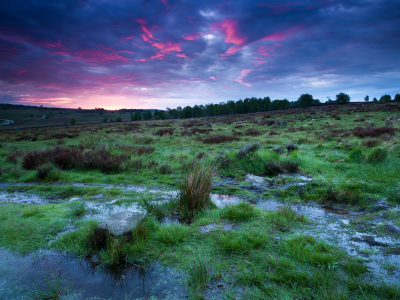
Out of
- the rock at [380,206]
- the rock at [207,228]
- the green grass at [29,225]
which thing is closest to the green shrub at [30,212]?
the green grass at [29,225]

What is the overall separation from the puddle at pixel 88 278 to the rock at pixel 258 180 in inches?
186

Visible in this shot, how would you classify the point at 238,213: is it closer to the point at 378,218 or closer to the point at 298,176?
the point at 378,218

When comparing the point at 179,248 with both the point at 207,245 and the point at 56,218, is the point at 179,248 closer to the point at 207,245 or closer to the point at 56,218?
the point at 207,245

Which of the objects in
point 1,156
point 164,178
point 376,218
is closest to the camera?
point 376,218

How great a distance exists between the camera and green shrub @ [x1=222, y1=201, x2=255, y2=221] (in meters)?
4.49

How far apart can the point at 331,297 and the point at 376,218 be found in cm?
302

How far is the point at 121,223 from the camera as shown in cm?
395

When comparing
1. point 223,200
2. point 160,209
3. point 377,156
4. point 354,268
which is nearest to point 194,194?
point 160,209

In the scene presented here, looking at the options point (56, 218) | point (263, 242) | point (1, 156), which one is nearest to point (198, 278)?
point (263, 242)

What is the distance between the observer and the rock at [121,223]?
12.3 feet

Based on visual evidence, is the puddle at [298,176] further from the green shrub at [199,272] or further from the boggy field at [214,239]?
the green shrub at [199,272]

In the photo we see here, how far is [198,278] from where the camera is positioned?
9.43ft

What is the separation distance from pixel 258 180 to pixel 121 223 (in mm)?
4929

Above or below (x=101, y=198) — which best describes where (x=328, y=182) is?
above
